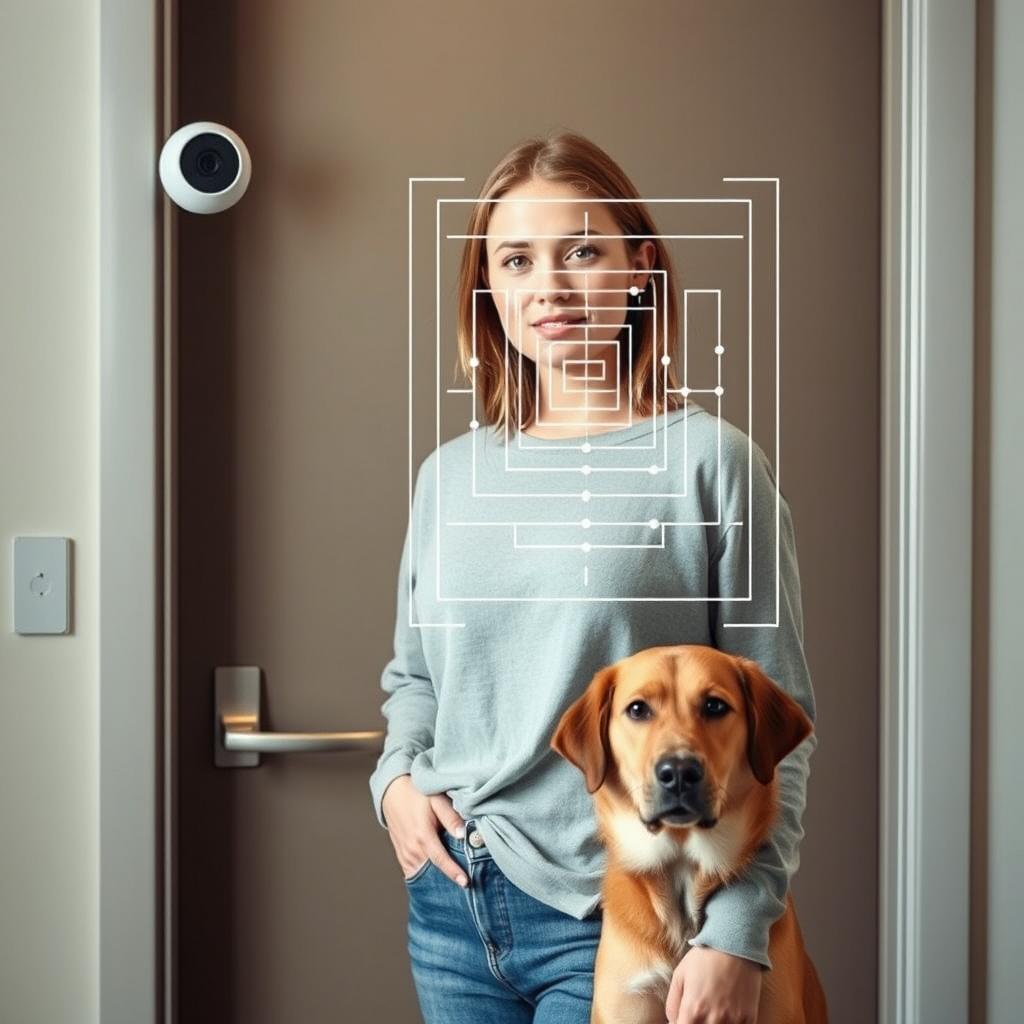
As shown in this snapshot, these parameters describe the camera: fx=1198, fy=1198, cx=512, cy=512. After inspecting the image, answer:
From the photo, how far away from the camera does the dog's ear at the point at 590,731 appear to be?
1.12 metres

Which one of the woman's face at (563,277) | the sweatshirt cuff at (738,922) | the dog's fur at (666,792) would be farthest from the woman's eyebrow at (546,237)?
the sweatshirt cuff at (738,922)

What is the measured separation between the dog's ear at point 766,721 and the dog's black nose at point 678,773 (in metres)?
0.06

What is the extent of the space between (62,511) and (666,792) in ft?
2.24

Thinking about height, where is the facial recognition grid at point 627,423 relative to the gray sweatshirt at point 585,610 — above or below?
above

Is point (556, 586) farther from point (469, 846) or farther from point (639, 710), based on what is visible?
point (469, 846)

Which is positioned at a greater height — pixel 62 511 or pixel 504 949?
pixel 62 511

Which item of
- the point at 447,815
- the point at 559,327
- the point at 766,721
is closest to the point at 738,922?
the point at 766,721

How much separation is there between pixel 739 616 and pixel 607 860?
262 mm

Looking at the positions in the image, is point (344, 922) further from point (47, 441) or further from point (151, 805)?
point (47, 441)

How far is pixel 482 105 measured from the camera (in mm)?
1253

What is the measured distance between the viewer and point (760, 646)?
116 cm

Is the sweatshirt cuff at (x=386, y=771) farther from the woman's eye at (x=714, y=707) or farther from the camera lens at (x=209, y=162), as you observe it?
the camera lens at (x=209, y=162)

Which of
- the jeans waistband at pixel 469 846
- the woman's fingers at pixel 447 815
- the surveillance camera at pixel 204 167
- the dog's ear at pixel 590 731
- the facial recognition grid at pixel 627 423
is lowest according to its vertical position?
the jeans waistband at pixel 469 846

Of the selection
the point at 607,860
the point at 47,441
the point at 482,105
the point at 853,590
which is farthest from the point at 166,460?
the point at 853,590
